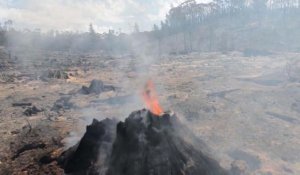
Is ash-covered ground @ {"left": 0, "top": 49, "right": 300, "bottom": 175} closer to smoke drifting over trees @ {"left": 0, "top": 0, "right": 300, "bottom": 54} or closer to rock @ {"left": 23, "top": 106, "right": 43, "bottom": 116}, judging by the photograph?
rock @ {"left": 23, "top": 106, "right": 43, "bottom": 116}

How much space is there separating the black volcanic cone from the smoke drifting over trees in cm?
7252

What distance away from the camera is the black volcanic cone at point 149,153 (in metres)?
17.5

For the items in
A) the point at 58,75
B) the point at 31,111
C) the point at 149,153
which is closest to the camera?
the point at 149,153

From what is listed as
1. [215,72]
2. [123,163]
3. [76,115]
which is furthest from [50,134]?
[215,72]

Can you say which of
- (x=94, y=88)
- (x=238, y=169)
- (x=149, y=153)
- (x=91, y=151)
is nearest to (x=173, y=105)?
(x=94, y=88)

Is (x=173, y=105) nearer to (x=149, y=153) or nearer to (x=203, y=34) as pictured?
(x=149, y=153)

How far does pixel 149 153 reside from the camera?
17.8 m

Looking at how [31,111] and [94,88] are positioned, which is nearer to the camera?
[31,111]

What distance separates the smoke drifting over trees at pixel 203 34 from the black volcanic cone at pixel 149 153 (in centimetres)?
7252

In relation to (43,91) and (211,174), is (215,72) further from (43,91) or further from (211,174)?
(211,174)

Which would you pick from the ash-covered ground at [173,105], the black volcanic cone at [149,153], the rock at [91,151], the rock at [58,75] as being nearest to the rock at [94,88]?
the ash-covered ground at [173,105]

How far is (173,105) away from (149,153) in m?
20.7

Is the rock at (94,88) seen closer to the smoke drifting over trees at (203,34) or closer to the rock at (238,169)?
the rock at (238,169)

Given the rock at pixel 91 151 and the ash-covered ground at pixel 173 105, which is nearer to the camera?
the rock at pixel 91 151
